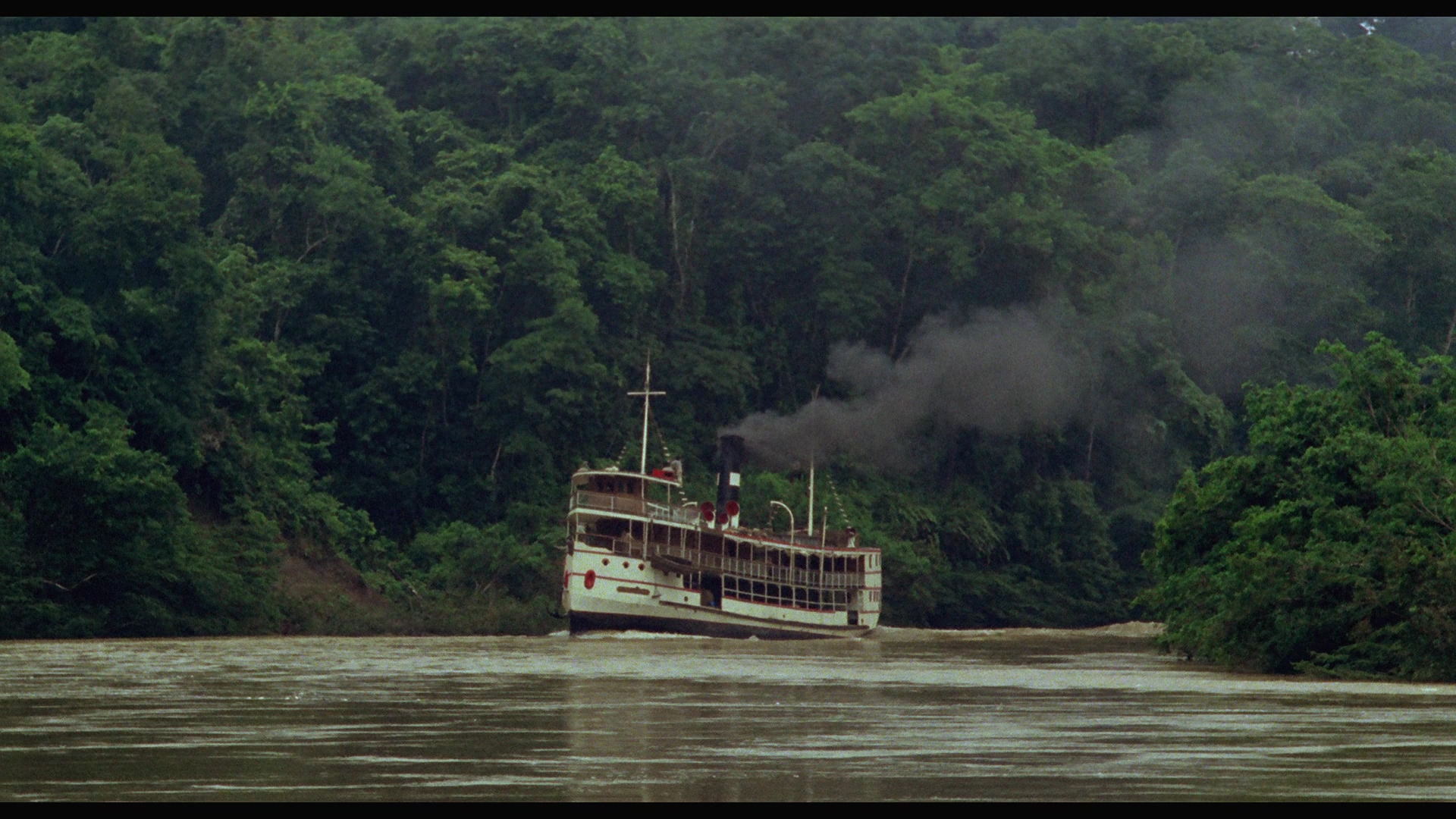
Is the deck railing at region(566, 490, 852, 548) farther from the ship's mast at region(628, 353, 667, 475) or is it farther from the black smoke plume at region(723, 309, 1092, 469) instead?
the black smoke plume at region(723, 309, 1092, 469)

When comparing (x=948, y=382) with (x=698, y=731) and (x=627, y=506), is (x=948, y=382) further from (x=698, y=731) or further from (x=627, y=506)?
(x=698, y=731)

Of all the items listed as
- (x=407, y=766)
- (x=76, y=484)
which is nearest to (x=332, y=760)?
(x=407, y=766)

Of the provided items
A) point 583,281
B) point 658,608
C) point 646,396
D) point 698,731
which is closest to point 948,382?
point 583,281

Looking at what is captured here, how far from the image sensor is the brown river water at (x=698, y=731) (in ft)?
52.6

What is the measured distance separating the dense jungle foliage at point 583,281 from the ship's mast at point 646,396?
28.5 inches

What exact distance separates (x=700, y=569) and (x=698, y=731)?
30.4m

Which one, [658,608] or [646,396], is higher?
[646,396]

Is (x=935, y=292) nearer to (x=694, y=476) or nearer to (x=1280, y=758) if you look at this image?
(x=694, y=476)

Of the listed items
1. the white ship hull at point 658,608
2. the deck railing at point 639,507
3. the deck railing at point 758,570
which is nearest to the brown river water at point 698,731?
the white ship hull at point 658,608

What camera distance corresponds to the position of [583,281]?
6278cm

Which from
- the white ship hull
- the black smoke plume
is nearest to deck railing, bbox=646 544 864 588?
the white ship hull

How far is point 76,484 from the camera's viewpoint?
1800 inches

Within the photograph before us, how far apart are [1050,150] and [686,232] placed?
12307mm

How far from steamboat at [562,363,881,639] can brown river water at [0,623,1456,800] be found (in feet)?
46.1
